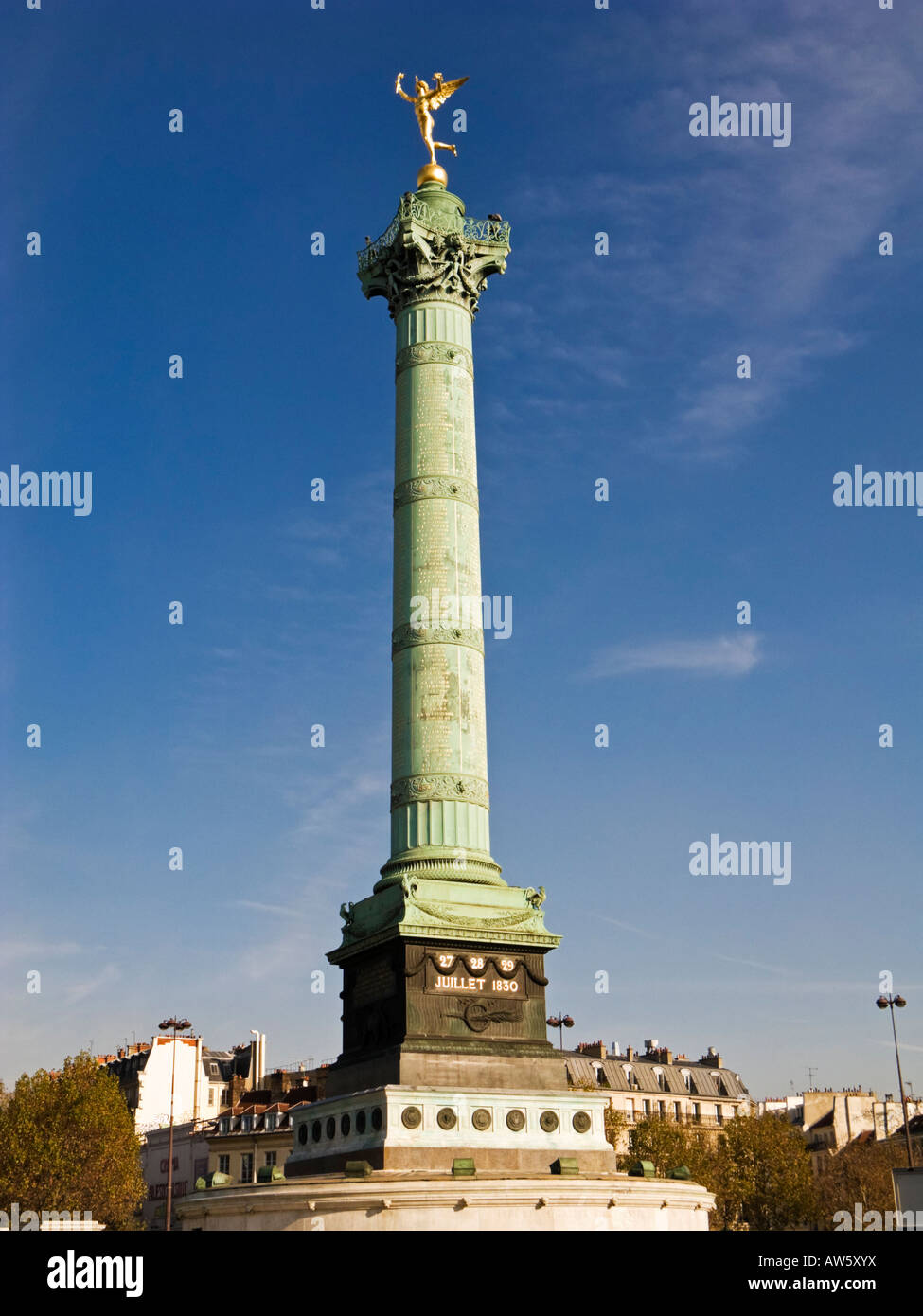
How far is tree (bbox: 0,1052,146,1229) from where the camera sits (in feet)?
201

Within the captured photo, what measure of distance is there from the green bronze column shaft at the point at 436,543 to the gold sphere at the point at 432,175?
0.62 feet

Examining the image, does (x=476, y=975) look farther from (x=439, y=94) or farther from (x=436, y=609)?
(x=439, y=94)

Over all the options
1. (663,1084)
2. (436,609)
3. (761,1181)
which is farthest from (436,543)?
(663,1084)

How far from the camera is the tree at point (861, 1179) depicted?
248ft

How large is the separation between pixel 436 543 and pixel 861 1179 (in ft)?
179

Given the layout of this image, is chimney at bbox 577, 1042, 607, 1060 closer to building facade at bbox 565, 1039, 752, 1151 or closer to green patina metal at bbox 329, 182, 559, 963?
building facade at bbox 565, 1039, 752, 1151

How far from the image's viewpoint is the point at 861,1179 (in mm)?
77062

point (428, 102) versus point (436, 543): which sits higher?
point (428, 102)

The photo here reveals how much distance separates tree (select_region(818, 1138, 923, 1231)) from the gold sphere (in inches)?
2187

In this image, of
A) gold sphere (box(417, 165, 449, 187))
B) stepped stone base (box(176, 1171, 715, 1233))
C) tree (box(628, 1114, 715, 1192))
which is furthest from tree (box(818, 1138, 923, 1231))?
gold sphere (box(417, 165, 449, 187))

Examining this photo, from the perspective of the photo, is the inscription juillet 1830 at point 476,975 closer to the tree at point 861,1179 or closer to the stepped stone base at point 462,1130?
the stepped stone base at point 462,1130

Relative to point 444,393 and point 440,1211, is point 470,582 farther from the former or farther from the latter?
point 440,1211

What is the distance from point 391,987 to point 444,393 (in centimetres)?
1786
